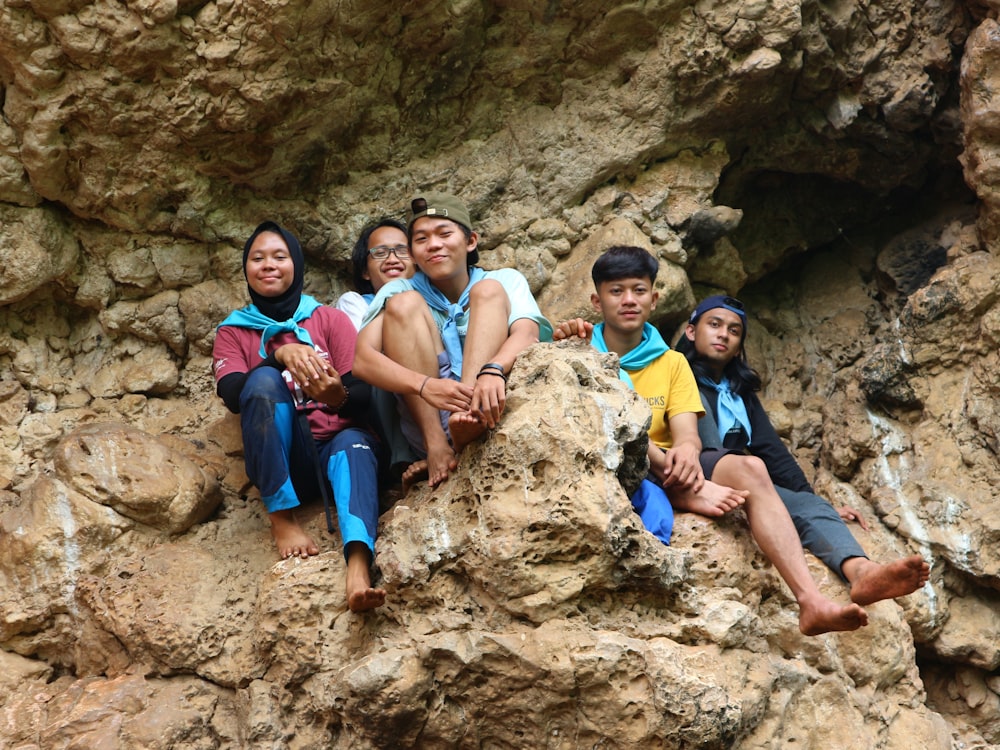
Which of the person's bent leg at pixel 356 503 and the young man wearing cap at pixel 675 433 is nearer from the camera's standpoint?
the person's bent leg at pixel 356 503

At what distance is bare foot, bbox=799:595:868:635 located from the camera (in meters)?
3.56

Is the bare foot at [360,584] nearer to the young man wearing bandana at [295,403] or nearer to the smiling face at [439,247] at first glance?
the young man wearing bandana at [295,403]

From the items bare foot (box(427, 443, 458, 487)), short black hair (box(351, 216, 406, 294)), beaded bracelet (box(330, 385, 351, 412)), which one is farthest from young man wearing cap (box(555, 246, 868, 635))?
short black hair (box(351, 216, 406, 294))

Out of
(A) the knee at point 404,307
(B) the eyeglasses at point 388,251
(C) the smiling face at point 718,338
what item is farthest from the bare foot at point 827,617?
(B) the eyeglasses at point 388,251

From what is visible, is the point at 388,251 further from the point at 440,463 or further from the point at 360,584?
the point at 360,584

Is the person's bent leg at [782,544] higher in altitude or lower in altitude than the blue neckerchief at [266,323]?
lower

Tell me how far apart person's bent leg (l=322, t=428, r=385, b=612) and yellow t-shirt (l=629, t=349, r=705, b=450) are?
1.10 metres

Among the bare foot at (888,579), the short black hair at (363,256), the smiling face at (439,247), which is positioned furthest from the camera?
the short black hair at (363,256)

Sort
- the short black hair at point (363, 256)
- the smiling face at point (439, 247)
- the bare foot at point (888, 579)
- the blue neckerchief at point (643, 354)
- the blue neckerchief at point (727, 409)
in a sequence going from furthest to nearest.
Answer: the short black hair at point (363, 256) < the blue neckerchief at point (727, 409) < the blue neckerchief at point (643, 354) < the smiling face at point (439, 247) < the bare foot at point (888, 579)

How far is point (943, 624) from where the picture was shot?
181 inches

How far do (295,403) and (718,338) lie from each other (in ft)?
5.86

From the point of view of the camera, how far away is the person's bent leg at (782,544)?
3625mm

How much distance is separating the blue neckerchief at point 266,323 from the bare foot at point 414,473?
750 mm

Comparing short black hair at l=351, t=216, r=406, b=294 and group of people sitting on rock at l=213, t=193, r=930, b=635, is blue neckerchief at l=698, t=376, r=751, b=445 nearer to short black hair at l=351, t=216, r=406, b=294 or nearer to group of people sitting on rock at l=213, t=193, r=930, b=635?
group of people sitting on rock at l=213, t=193, r=930, b=635
